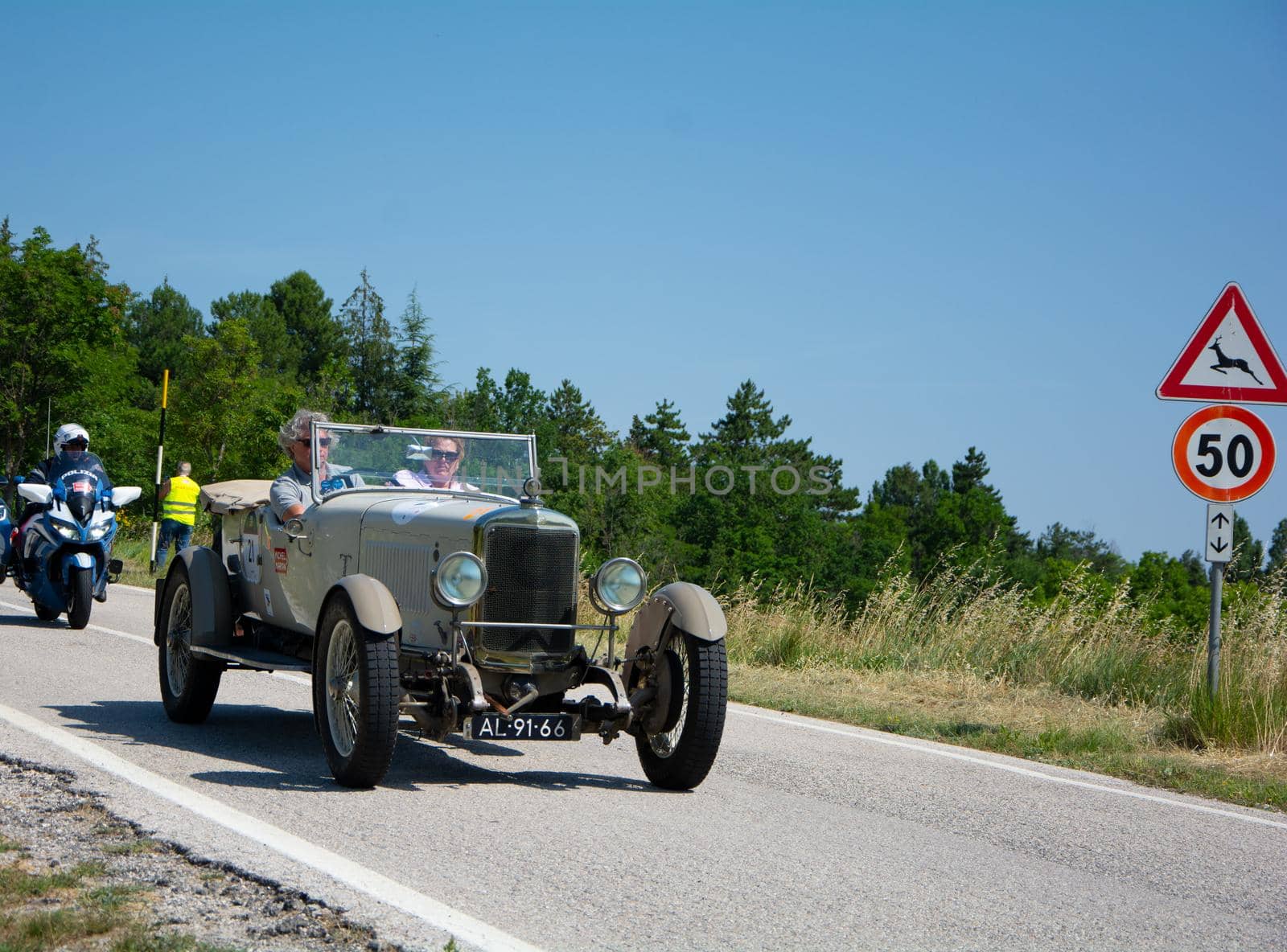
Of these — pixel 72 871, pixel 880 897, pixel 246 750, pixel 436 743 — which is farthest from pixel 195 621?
pixel 880 897

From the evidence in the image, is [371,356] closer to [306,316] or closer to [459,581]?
[306,316]

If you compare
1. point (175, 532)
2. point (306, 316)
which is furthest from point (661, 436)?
point (175, 532)

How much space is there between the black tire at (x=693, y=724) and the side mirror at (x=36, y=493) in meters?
8.71

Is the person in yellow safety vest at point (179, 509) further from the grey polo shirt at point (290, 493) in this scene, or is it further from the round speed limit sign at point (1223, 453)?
the round speed limit sign at point (1223, 453)

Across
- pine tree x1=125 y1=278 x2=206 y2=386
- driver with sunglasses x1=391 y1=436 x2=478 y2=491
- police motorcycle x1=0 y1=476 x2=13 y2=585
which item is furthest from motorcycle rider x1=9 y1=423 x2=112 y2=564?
pine tree x1=125 y1=278 x2=206 y2=386

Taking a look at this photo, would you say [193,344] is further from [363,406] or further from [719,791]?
[719,791]

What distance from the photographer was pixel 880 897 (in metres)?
4.89

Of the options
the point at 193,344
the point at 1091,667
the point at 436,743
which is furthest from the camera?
the point at 193,344

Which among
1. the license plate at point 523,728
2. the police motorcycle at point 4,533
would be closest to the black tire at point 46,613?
the police motorcycle at point 4,533

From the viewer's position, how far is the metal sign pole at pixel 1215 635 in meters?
9.03

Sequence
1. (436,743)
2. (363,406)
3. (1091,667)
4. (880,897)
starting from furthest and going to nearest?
1. (363,406)
2. (1091,667)
3. (436,743)
4. (880,897)

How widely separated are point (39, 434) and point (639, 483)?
58698 mm

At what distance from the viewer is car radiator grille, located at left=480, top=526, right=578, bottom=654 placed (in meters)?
6.76

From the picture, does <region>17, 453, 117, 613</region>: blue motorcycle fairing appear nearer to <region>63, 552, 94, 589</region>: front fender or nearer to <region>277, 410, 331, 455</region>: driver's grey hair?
<region>63, 552, 94, 589</region>: front fender
